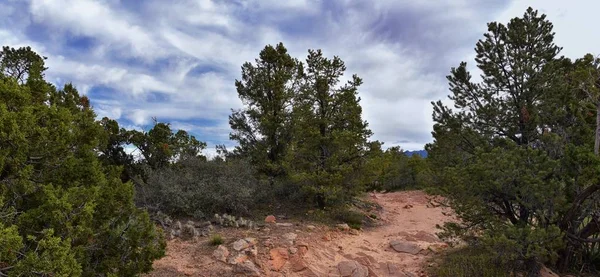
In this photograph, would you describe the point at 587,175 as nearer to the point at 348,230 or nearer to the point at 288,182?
the point at 348,230

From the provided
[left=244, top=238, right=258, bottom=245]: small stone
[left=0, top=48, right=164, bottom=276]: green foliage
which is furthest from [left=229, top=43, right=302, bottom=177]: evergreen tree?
[left=0, top=48, right=164, bottom=276]: green foliage

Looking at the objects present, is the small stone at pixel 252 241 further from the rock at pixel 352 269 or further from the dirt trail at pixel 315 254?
the rock at pixel 352 269

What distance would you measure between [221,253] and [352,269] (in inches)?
124

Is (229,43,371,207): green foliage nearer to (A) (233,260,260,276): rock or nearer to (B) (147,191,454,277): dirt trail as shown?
(B) (147,191,454,277): dirt trail

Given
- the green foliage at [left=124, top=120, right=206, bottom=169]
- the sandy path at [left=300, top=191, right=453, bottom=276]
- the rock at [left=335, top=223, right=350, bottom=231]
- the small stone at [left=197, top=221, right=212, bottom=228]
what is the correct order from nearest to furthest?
the sandy path at [left=300, top=191, right=453, bottom=276] < the small stone at [left=197, top=221, right=212, bottom=228] < the rock at [left=335, top=223, right=350, bottom=231] < the green foliage at [left=124, top=120, right=206, bottom=169]

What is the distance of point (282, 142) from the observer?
1638cm

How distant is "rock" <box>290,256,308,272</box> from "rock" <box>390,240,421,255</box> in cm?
335

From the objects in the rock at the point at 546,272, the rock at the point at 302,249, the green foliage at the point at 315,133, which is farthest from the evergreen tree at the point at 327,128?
the rock at the point at 546,272

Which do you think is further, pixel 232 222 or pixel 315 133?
pixel 315 133

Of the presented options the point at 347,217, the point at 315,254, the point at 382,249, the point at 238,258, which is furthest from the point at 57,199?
the point at 347,217

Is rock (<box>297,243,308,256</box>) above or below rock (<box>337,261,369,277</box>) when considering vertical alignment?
above

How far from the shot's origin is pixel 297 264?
8.45m

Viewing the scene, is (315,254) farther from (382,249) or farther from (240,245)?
(382,249)

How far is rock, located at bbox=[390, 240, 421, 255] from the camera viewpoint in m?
10.2
